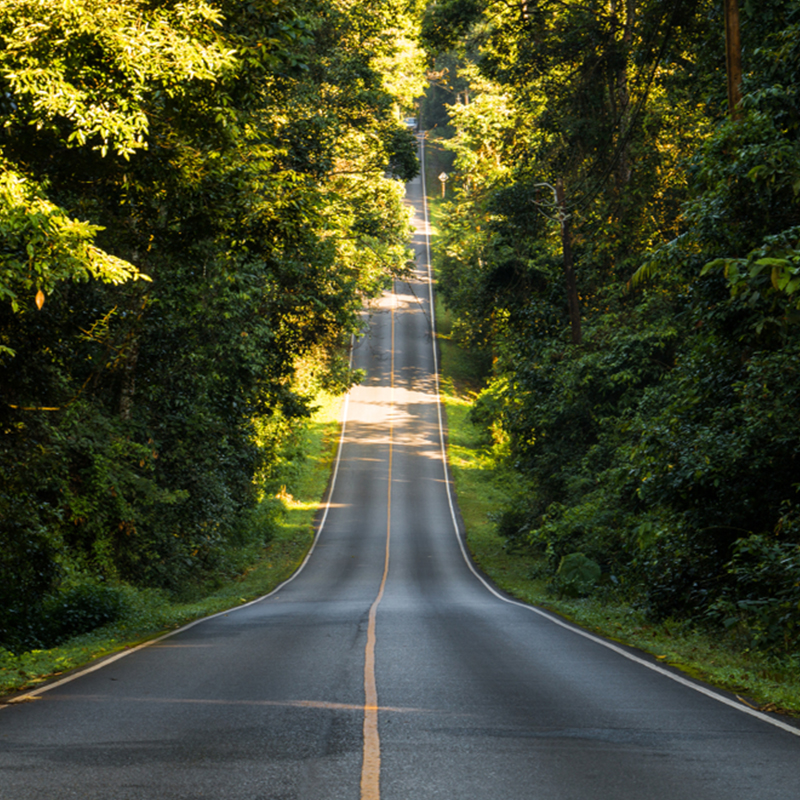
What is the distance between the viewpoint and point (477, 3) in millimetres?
25891

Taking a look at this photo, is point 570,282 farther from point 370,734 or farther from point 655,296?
point 370,734

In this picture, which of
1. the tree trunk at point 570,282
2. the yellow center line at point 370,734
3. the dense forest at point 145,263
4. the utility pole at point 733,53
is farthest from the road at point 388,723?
the tree trunk at point 570,282

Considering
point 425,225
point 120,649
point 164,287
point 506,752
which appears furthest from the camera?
point 425,225

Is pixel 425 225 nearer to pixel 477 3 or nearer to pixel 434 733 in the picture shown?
pixel 477 3

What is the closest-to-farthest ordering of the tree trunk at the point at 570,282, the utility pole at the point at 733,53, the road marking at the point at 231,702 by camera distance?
the road marking at the point at 231,702, the utility pole at the point at 733,53, the tree trunk at the point at 570,282

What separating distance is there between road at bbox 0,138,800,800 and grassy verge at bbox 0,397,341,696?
27.7 inches

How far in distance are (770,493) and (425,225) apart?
75264mm

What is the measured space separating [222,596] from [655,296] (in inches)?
566

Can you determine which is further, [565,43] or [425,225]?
[425,225]

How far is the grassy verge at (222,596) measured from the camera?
10.4 metres

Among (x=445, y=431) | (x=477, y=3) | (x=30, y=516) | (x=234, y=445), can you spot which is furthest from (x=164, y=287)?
(x=445, y=431)

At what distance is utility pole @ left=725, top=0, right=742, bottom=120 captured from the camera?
13172 millimetres

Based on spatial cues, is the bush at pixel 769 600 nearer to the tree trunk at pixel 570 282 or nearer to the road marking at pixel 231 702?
the road marking at pixel 231 702

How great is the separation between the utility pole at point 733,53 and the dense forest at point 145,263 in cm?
641
